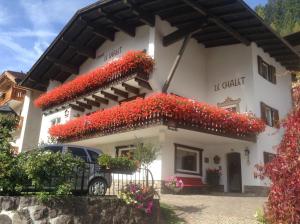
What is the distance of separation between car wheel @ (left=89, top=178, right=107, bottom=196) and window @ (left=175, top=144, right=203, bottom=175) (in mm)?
6526

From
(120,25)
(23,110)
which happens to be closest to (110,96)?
(120,25)

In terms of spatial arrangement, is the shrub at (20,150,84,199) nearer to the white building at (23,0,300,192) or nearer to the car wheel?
the car wheel

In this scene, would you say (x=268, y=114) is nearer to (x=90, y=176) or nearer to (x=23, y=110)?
(x=90, y=176)

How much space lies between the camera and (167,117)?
1583cm

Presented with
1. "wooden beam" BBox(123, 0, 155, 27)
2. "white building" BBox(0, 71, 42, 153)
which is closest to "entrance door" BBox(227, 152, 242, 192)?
"wooden beam" BBox(123, 0, 155, 27)

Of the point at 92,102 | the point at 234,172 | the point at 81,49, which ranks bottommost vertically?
the point at 234,172

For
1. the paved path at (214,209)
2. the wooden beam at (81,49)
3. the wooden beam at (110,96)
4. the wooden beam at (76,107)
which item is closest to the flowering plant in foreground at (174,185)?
the paved path at (214,209)

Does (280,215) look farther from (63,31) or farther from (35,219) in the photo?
(63,31)

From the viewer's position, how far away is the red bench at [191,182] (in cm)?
1823

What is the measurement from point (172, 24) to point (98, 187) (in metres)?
11.3

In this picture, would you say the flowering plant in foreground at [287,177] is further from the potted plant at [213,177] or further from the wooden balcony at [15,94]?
the wooden balcony at [15,94]

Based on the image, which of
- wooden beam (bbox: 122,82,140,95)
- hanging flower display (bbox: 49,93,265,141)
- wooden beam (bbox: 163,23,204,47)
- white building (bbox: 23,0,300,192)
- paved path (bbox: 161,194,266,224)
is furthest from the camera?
wooden beam (bbox: 163,23,204,47)

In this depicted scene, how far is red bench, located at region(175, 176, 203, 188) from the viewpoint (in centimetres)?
1823

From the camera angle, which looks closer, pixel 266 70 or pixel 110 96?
pixel 110 96
